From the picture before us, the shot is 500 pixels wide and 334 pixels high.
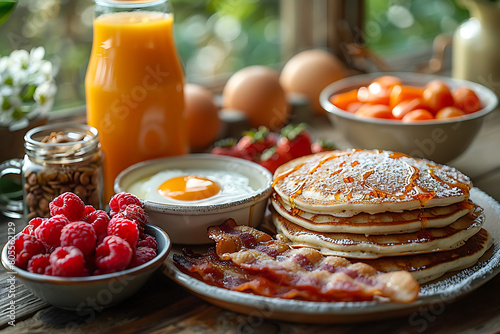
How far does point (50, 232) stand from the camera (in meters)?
0.95

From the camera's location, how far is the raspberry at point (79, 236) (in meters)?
0.92

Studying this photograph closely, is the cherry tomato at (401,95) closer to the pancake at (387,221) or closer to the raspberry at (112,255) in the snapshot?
the pancake at (387,221)

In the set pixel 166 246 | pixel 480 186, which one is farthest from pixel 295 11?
pixel 166 246

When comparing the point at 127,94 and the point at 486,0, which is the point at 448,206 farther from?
the point at 486,0

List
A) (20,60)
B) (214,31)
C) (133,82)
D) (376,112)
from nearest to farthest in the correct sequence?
(133,82) < (20,60) < (376,112) < (214,31)

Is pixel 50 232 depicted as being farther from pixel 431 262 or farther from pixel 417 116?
pixel 417 116

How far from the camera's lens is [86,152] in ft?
4.06

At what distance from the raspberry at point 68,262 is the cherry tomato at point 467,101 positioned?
44.3 inches

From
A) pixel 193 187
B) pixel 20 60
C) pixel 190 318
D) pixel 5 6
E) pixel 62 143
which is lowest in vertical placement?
pixel 190 318

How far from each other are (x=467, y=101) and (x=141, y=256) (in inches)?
41.2

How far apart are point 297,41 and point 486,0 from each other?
73 cm

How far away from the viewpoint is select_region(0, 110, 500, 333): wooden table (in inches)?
37.0

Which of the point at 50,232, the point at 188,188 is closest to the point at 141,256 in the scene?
the point at 50,232

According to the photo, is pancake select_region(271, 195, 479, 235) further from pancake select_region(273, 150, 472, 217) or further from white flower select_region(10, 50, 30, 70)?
white flower select_region(10, 50, 30, 70)
